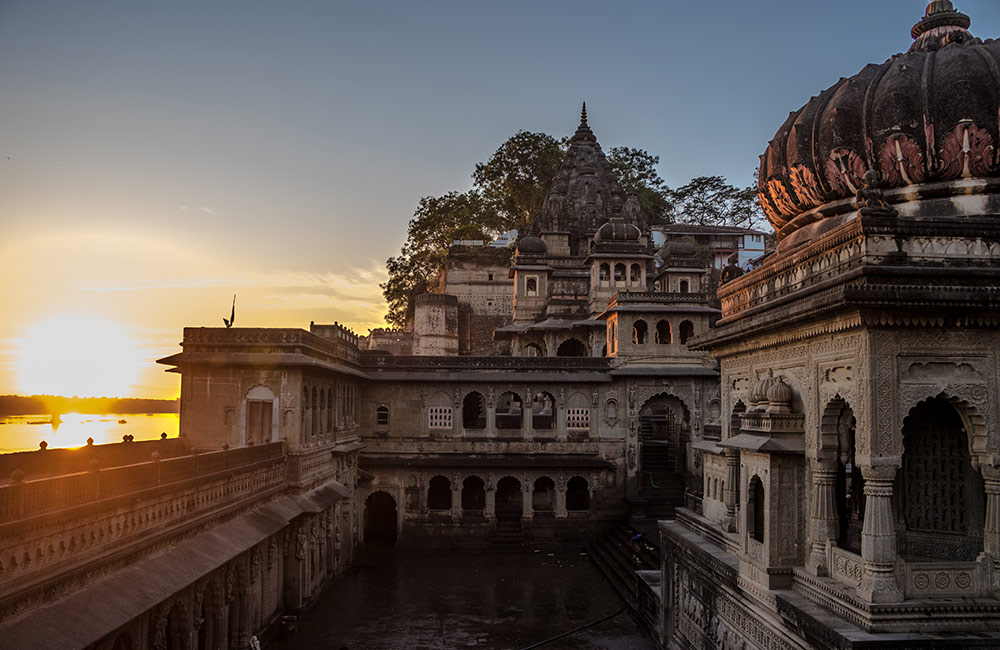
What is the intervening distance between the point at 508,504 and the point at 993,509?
2241 cm

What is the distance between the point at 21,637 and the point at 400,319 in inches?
1944

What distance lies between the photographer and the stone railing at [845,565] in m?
8.34

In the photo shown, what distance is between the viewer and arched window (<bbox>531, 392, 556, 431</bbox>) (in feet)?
92.5

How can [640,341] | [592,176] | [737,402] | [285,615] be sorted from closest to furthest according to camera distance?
[737,402] < [285,615] < [640,341] < [592,176]

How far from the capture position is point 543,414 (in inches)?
1314

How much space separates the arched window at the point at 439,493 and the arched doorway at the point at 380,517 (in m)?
1.45

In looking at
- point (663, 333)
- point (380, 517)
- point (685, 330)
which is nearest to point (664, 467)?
point (663, 333)

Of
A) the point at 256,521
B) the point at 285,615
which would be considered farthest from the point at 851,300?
the point at 285,615

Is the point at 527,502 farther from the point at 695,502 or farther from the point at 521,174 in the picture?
the point at 521,174

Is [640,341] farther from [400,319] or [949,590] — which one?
[400,319]

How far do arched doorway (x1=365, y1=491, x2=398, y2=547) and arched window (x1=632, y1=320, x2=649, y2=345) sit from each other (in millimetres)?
10751

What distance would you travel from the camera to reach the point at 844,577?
866cm

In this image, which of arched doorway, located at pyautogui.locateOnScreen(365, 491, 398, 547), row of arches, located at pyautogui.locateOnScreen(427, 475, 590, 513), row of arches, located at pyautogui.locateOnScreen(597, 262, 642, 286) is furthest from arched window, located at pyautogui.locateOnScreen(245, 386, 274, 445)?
row of arches, located at pyautogui.locateOnScreen(597, 262, 642, 286)

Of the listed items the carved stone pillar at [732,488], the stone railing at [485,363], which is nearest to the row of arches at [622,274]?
the stone railing at [485,363]
